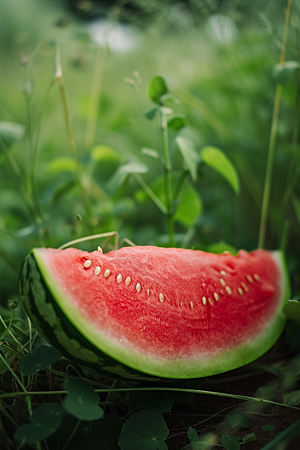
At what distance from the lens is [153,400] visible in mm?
562

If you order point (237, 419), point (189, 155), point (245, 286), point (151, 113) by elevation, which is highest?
point (151, 113)

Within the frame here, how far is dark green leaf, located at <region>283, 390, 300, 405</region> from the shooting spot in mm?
584

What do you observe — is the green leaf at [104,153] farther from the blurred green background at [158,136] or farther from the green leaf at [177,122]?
the green leaf at [177,122]

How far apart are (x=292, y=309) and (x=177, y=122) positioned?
1.55ft

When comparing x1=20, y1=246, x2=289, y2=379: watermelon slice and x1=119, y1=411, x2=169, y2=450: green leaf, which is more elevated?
x1=20, y1=246, x2=289, y2=379: watermelon slice

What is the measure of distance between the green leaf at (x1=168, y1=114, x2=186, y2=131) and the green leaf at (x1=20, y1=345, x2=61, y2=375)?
1.78ft

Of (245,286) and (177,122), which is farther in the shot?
(177,122)

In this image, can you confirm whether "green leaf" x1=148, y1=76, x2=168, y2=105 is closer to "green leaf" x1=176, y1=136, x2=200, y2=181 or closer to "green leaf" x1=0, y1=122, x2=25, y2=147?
"green leaf" x1=176, y1=136, x2=200, y2=181

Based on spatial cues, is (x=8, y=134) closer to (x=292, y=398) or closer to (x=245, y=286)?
(x=245, y=286)

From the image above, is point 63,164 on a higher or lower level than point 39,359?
higher

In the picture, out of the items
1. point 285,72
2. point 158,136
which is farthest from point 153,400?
point 158,136

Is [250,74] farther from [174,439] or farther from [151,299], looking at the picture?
[174,439]

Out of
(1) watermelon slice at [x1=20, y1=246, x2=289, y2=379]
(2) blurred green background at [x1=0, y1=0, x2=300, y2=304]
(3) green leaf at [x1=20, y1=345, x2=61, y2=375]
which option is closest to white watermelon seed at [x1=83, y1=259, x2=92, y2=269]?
(1) watermelon slice at [x1=20, y1=246, x2=289, y2=379]

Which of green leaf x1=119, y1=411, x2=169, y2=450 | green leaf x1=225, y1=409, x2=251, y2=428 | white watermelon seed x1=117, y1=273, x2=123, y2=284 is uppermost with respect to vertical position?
white watermelon seed x1=117, y1=273, x2=123, y2=284
